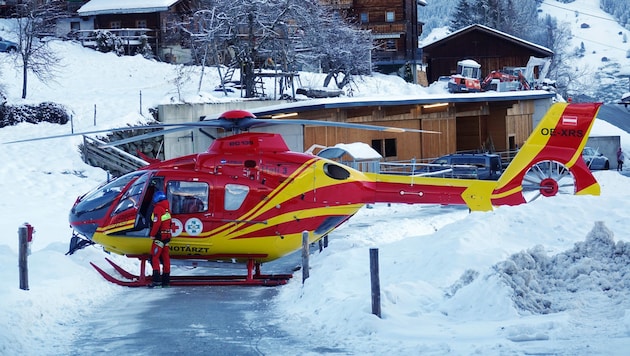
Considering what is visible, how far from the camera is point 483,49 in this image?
74062 millimetres

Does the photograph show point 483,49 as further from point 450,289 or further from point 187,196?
point 450,289

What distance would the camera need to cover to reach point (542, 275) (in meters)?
12.8

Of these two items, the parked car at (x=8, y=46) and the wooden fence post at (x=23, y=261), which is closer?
the wooden fence post at (x=23, y=261)

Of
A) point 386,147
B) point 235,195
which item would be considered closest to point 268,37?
point 386,147

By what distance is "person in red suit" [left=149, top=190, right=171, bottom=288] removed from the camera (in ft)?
55.4

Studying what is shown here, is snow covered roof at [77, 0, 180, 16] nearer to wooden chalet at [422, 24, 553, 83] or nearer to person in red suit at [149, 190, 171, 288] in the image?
wooden chalet at [422, 24, 553, 83]

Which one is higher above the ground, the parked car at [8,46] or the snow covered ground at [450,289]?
the parked car at [8,46]

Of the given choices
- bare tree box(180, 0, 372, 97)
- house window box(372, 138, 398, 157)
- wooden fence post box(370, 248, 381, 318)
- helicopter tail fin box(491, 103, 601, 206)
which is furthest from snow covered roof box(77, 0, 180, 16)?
wooden fence post box(370, 248, 381, 318)

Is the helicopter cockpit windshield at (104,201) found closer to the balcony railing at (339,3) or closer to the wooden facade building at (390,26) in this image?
the balcony railing at (339,3)

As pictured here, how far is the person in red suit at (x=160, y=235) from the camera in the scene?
16891 mm

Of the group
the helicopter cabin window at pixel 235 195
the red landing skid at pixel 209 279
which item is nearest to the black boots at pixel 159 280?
the red landing skid at pixel 209 279

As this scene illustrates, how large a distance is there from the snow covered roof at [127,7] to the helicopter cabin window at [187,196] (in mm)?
44093

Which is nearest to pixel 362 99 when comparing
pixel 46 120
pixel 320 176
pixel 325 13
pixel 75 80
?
pixel 46 120

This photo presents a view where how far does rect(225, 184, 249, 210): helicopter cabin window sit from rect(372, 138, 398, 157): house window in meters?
20.0
